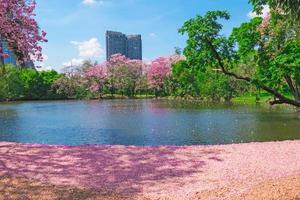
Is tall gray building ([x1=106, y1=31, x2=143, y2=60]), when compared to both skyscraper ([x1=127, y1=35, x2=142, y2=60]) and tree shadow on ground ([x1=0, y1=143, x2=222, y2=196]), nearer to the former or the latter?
skyscraper ([x1=127, y1=35, x2=142, y2=60])

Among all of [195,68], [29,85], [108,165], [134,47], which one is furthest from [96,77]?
[195,68]

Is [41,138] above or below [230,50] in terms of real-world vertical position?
below

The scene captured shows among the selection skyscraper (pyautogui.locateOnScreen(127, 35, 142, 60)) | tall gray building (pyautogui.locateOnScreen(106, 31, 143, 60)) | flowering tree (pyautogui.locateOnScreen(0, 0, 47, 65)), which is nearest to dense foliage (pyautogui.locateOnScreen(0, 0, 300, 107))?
flowering tree (pyautogui.locateOnScreen(0, 0, 47, 65))

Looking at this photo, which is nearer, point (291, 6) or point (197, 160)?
point (291, 6)

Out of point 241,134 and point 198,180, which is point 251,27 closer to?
point 198,180

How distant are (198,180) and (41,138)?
1465cm

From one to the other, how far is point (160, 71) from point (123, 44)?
57.8 meters

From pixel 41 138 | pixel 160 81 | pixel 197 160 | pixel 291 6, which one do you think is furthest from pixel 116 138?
pixel 160 81

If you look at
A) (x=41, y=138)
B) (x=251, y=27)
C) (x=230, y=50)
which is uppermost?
(x=251, y=27)

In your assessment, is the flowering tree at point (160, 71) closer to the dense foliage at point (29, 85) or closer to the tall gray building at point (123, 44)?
the dense foliage at point (29, 85)

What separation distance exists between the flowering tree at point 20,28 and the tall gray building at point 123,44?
10629 cm

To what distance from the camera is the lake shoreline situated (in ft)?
28.2

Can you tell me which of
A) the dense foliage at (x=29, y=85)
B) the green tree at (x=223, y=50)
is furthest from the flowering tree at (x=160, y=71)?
the green tree at (x=223, y=50)

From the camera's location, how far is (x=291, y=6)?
7.84 meters
